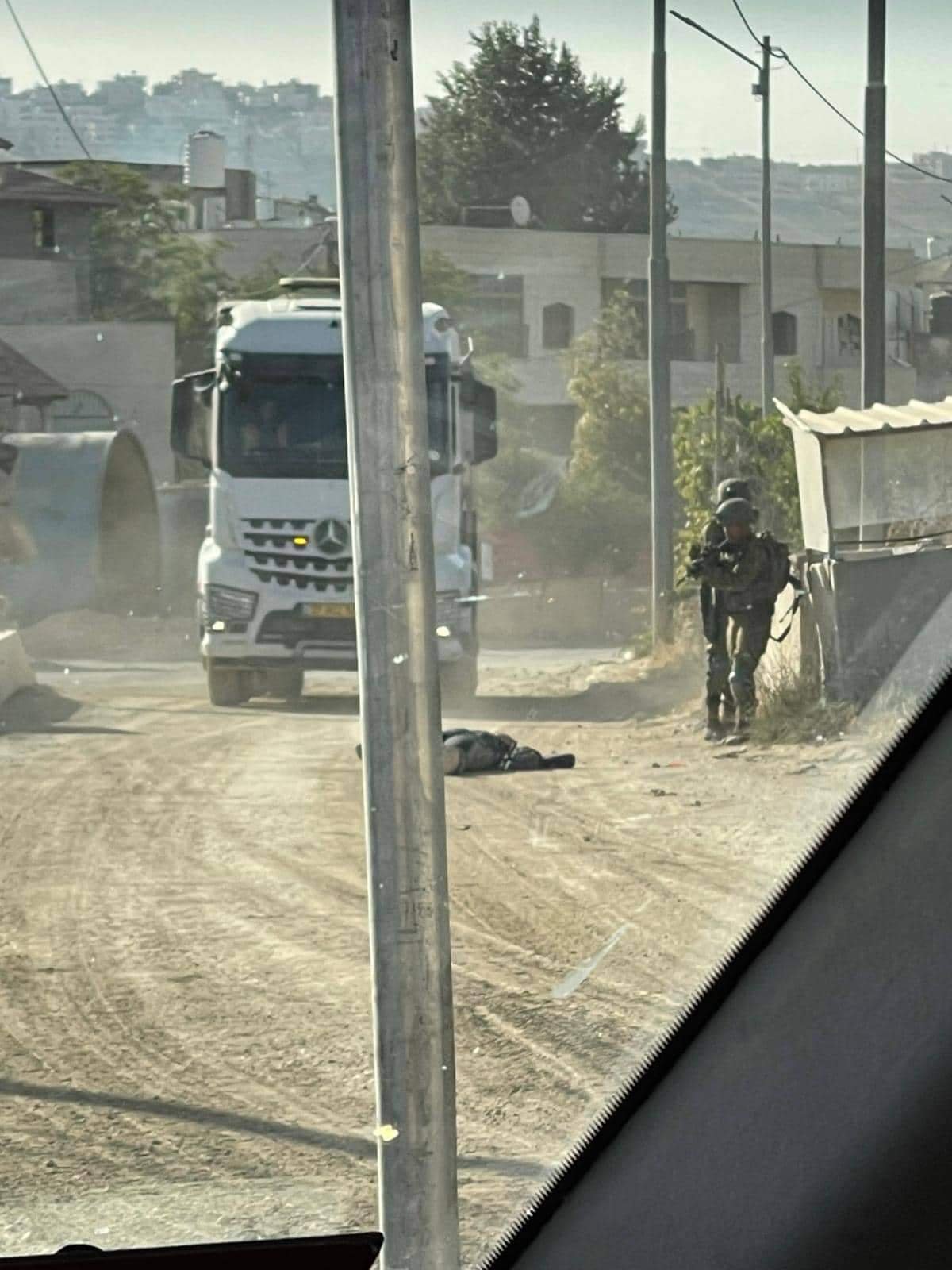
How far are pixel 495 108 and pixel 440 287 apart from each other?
0.25m

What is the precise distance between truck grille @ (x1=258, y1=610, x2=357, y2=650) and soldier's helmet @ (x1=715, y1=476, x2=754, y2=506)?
1.77 ft

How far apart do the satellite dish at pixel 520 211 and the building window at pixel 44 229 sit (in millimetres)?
625

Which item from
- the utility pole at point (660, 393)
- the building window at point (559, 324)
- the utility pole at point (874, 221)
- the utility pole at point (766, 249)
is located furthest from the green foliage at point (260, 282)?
the utility pole at point (874, 221)

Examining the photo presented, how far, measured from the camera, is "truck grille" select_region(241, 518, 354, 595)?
80.0 inches

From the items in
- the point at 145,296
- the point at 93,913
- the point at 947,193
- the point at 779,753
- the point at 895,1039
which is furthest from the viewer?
the point at 93,913

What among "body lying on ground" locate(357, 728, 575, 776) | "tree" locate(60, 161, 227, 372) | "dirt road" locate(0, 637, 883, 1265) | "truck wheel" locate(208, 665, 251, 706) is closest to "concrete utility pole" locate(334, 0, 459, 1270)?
"dirt road" locate(0, 637, 883, 1265)

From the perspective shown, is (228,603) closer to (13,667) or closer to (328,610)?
(328,610)

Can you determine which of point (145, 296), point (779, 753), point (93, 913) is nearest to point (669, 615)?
point (779, 753)

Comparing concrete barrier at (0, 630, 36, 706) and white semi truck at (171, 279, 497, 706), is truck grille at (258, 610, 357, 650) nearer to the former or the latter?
white semi truck at (171, 279, 497, 706)

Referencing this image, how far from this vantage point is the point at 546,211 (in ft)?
6.24

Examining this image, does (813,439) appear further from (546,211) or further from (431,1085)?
(431,1085)

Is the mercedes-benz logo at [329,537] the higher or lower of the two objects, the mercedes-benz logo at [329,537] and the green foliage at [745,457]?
the lower

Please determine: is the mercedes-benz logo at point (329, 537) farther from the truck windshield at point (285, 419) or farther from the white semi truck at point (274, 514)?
the truck windshield at point (285, 419)

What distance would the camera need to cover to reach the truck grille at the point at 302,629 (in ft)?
6.82
